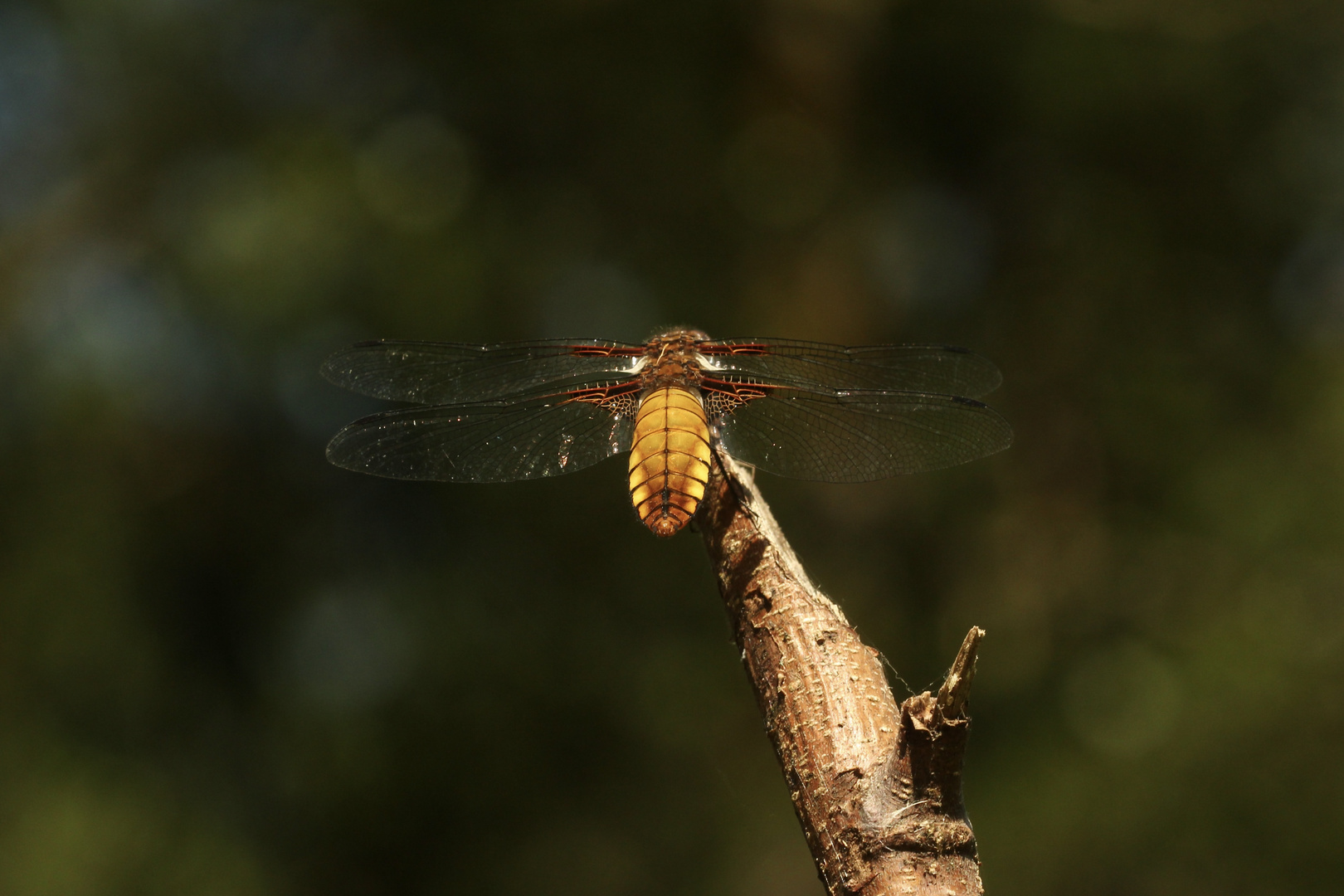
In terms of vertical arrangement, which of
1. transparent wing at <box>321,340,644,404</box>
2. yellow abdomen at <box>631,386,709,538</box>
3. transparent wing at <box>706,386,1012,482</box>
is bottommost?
yellow abdomen at <box>631,386,709,538</box>

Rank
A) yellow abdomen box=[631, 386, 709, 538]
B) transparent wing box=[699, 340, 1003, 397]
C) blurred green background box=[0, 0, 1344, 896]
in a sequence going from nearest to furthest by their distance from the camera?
1. yellow abdomen box=[631, 386, 709, 538]
2. transparent wing box=[699, 340, 1003, 397]
3. blurred green background box=[0, 0, 1344, 896]

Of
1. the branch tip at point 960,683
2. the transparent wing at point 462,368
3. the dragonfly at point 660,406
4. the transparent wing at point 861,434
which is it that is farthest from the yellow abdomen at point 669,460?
the branch tip at point 960,683

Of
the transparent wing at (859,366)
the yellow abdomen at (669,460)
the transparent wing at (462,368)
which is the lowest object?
the yellow abdomen at (669,460)

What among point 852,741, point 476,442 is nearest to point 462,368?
point 476,442

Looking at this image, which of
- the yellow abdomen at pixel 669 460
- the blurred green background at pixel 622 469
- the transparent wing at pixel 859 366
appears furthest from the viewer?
the blurred green background at pixel 622 469

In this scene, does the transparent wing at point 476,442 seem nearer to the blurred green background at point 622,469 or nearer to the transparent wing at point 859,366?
the transparent wing at point 859,366

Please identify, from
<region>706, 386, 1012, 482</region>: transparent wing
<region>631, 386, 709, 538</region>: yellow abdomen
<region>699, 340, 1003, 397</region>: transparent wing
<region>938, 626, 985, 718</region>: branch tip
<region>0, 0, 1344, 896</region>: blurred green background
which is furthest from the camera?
<region>0, 0, 1344, 896</region>: blurred green background

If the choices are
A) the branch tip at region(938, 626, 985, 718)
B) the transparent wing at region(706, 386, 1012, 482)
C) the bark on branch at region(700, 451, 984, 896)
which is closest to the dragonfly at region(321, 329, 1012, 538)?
the transparent wing at region(706, 386, 1012, 482)

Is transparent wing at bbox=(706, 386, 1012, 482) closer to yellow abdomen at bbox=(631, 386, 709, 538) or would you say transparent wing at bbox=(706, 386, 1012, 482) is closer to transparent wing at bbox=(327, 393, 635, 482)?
yellow abdomen at bbox=(631, 386, 709, 538)
